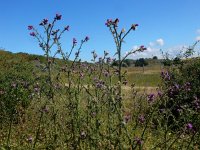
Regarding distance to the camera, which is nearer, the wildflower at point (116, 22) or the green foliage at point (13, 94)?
the wildflower at point (116, 22)

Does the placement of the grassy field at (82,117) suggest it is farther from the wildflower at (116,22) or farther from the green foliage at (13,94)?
the wildflower at (116,22)

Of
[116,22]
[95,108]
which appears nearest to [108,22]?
[116,22]

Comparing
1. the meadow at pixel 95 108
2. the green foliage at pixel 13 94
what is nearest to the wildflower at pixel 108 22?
the meadow at pixel 95 108

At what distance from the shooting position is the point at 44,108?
258 inches

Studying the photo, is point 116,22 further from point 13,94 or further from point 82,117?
point 13,94

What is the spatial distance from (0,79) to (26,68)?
4.06m

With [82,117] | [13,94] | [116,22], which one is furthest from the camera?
[13,94]

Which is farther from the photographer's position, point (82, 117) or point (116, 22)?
point (82, 117)

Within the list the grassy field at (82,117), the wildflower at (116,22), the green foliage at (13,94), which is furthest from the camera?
the green foliage at (13,94)

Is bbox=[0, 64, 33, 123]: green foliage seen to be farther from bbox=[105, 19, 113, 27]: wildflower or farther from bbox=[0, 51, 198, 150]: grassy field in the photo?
bbox=[105, 19, 113, 27]: wildflower

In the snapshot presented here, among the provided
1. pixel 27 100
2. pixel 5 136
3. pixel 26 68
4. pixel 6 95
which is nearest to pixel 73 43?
pixel 5 136

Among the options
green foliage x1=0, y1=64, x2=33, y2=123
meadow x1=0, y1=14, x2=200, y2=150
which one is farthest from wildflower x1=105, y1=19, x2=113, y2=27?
green foliage x1=0, y1=64, x2=33, y2=123

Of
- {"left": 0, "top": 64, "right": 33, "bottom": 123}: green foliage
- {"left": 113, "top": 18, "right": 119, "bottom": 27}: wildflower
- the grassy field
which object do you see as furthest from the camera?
{"left": 0, "top": 64, "right": 33, "bottom": 123}: green foliage

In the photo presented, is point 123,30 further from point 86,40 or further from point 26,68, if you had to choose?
point 26,68
